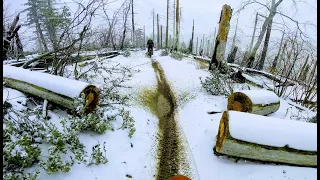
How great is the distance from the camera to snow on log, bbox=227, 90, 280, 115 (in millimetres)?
5133

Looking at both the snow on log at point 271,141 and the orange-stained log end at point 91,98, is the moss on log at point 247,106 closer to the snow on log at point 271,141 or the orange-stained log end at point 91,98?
the snow on log at point 271,141

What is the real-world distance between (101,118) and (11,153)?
76.9 inches

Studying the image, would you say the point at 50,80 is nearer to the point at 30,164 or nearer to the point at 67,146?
the point at 67,146

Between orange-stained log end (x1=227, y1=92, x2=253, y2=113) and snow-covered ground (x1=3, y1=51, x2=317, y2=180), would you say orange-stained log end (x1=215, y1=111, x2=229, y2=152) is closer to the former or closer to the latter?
snow-covered ground (x1=3, y1=51, x2=317, y2=180)

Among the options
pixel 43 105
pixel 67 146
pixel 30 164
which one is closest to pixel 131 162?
pixel 67 146

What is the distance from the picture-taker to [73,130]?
12.6 feet

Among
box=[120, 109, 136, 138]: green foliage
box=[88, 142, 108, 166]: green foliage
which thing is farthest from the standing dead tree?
box=[88, 142, 108, 166]: green foliage

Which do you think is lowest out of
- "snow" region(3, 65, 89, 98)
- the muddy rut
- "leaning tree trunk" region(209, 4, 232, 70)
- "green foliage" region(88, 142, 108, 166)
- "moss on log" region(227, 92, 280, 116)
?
the muddy rut

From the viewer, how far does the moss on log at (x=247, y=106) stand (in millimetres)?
5133

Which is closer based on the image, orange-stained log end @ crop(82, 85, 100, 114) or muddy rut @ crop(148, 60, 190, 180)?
muddy rut @ crop(148, 60, 190, 180)

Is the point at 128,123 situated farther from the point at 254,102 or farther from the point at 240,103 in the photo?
the point at 254,102

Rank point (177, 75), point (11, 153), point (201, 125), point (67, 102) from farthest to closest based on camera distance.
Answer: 1. point (177, 75)
2. point (201, 125)
3. point (67, 102)
4. point (11, 153)

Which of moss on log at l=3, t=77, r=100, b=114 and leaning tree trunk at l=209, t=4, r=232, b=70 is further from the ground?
leaning tree trunk at l=209, t=4, r=232, b=70

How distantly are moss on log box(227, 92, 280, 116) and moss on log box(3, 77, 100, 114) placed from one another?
3219 millimetres
